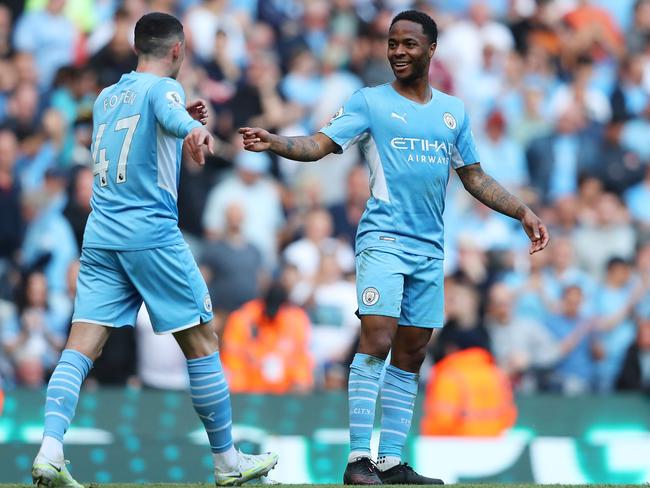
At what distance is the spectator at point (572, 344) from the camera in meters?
13.1

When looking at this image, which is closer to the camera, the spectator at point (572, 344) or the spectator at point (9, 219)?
the spectator at point (9, 219)

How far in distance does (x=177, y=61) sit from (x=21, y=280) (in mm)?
5745

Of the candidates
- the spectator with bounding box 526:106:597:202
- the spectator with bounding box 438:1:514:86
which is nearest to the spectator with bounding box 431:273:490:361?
the spectator with bounding box 526:106:597:202

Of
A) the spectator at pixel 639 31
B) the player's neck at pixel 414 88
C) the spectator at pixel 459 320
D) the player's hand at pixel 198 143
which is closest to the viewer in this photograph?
the player's hand at pixel 198 143

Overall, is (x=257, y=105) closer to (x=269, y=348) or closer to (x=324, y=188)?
(x=324, y=188)

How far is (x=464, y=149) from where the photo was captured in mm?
7676

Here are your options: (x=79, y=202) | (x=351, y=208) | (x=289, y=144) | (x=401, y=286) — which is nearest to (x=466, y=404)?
(x=351, y=208)

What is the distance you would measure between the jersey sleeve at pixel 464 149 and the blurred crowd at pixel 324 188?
446cm

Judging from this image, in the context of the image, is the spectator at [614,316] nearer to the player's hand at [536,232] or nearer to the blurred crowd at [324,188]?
the blurred crowd at [324,188]

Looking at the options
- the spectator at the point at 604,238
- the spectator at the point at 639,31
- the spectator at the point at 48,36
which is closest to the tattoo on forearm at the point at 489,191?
the spectator at the point at 604,238

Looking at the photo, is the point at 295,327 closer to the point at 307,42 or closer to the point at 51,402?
the point at 307,42

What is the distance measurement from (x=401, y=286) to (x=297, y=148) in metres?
0.91

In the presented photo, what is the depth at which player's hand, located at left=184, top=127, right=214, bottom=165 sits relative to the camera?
6.29 meters

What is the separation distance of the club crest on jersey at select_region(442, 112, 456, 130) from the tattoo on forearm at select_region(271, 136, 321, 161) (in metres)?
0.75
